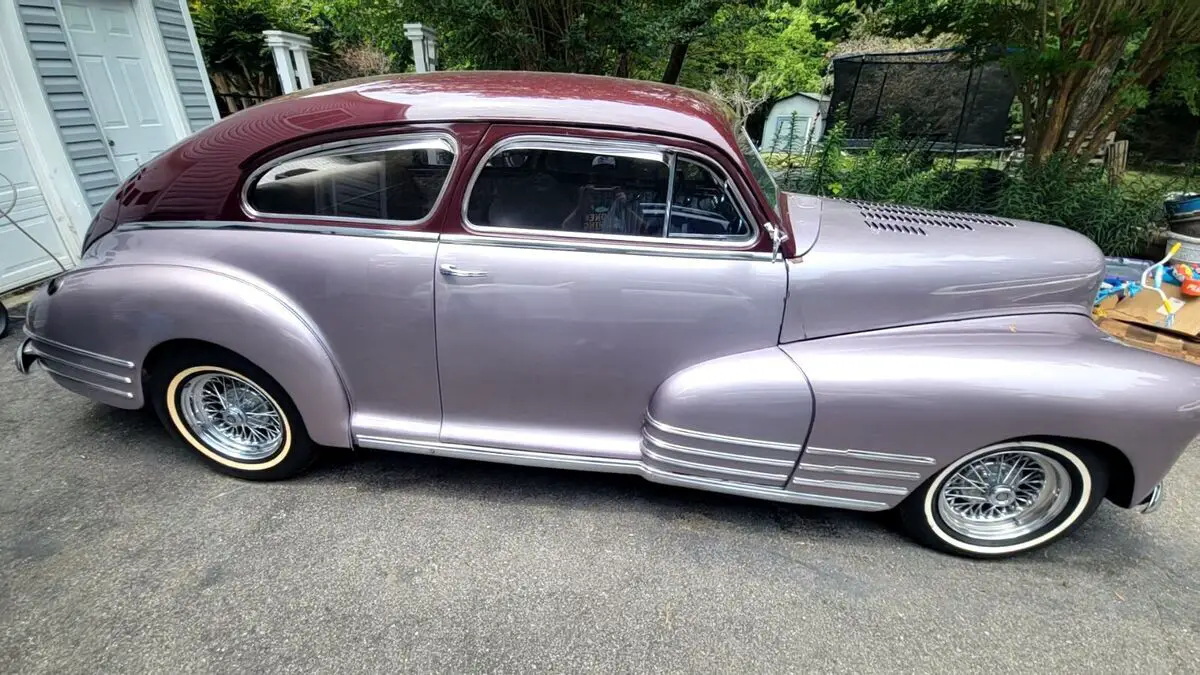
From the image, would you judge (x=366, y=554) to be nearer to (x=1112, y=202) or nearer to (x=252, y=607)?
(x=252, y=607)

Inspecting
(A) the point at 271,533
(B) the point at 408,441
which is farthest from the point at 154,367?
(B) the point at 408,441

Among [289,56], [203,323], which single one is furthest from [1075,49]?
[289,56]

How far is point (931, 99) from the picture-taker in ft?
27.8

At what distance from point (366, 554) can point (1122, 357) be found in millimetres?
2939

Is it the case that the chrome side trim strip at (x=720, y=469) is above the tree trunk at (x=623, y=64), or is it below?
below

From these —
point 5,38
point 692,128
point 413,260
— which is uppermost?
point 5,38

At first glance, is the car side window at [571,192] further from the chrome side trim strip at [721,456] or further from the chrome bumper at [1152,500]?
the chrome bumper at [1152,500]

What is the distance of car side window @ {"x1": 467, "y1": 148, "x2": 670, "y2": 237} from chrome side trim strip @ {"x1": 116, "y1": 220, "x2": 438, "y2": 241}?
253 mm

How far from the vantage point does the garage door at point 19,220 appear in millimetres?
4328

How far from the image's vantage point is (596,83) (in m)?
2.58

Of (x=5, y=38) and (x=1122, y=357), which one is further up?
(x=5, y=38)

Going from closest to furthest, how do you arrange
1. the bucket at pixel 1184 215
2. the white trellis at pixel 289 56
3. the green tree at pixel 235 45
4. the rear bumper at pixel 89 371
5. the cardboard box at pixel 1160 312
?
1. the rear bumper at pixel 89 371
2. the cardboard box at pixel 1160 312
3. the bucket at pixel 1184 215
4. the white trellis at pixel 289 56
5. the green tree at pixel 235 45

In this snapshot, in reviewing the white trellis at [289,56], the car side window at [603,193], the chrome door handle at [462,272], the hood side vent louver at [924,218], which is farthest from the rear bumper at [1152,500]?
the white trellis at [289,56]

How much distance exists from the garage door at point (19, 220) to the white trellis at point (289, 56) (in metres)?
3.20
